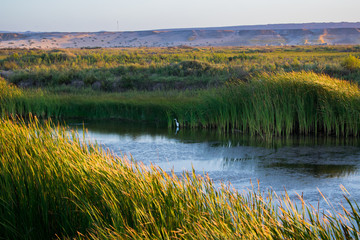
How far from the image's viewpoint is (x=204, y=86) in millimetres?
21859

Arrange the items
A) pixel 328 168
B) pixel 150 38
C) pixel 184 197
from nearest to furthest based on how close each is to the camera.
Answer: pixel 184 197, pixel 328 168, pixel 150 38

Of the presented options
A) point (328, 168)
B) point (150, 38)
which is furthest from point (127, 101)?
point (150, 38)

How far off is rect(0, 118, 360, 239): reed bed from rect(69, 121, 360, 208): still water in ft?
7.48

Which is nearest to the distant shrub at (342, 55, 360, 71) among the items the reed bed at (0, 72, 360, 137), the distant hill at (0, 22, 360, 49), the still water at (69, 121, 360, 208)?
the reed bed at (0, 72, 360, 137)

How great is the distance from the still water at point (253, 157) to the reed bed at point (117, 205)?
2279 mm

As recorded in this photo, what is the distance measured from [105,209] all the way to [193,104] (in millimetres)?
10390

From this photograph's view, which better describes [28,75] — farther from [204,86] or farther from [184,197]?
[184,197]


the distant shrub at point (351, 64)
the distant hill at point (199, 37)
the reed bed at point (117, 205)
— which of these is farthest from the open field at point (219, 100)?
the distant hill at point (199, 37)

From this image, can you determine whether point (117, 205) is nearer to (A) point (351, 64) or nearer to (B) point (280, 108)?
(B) point (280, 108)

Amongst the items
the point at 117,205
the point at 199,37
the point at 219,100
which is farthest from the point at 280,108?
the point at 199,37

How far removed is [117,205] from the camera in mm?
4195

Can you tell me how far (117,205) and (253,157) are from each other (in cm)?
636

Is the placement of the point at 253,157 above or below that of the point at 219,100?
below

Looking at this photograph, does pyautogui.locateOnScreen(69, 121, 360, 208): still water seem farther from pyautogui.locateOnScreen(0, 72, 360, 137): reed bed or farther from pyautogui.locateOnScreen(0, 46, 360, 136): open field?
pyautogui.locateOnScreen(0, 46, 360, 136): open field
